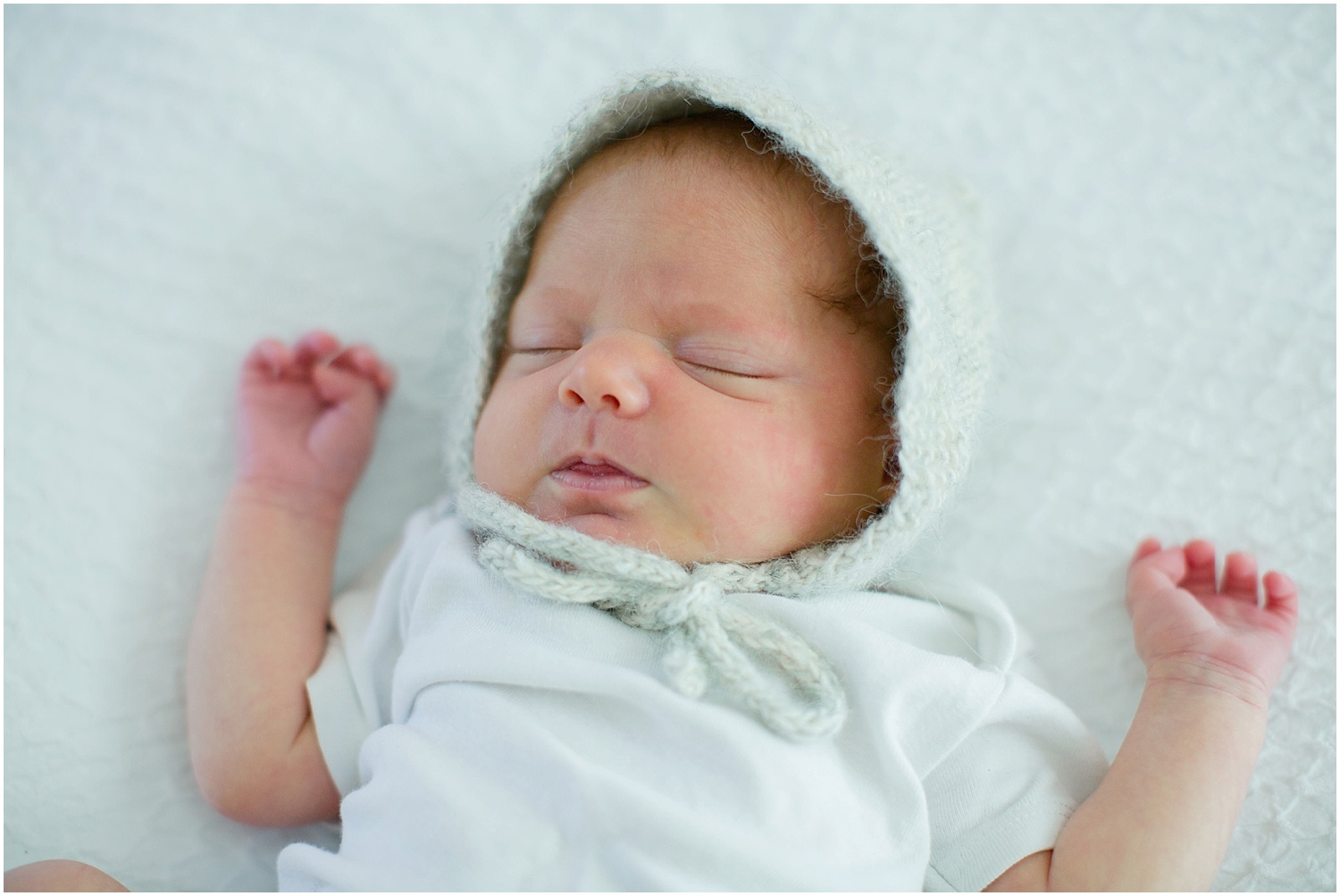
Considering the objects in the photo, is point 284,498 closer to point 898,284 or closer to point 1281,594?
point 898,284

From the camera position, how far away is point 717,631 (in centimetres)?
105

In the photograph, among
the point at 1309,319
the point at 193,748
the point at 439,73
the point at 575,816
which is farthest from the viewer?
the point at 439,73

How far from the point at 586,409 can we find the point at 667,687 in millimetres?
321

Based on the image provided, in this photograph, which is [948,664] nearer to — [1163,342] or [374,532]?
[1163,342]

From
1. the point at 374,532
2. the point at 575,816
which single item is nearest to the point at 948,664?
the point at 575,816

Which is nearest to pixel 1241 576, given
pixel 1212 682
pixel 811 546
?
pixel 1212 682

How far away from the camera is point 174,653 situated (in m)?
1.30

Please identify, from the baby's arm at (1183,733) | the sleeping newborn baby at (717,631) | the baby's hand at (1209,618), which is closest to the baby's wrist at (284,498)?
the sleeping newborn baby at (717,631)

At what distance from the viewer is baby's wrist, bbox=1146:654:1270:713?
1158mm

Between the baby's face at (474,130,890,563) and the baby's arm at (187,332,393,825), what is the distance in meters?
0.32

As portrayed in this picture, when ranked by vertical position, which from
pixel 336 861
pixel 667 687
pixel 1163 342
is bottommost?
pixel 336 861

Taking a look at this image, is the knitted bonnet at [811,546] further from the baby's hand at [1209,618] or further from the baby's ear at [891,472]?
the baby's hand at [1209,618]

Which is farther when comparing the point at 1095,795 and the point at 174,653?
the point at 174,653

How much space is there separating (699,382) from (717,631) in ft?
0.92
